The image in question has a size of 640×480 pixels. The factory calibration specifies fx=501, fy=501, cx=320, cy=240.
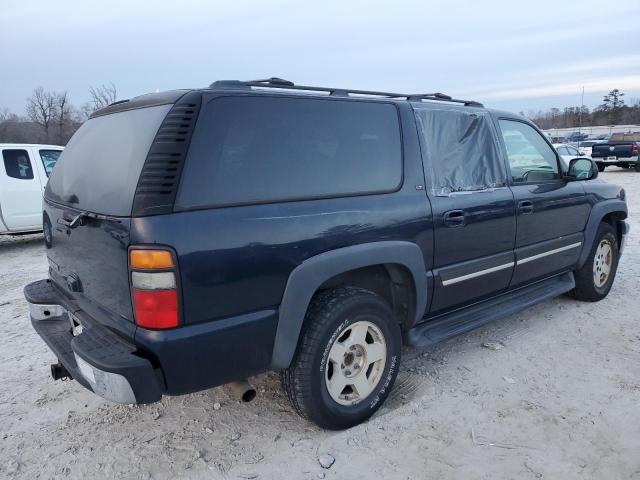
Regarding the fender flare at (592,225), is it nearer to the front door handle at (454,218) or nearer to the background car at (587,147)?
the front door handle at (454,218)

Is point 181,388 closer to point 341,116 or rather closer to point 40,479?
point 40,479

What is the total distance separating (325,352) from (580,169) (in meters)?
3.04

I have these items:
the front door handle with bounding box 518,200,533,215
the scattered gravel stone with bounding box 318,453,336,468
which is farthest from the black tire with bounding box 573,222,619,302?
the scattered gravel stone with bounding box 318,453,336,468

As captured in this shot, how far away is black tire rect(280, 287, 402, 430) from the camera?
263 centimetres

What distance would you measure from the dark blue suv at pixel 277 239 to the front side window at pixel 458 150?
0.04ft

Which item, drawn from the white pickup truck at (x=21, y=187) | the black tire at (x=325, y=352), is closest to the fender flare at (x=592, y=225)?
the black tire at (x=325, y=352)

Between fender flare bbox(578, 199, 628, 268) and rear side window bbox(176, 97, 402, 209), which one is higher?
rear side window bbox(176, 97, 402, 209)

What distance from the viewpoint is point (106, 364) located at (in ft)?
7.26

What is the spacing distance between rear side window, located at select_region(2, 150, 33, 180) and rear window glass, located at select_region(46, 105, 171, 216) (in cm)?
622

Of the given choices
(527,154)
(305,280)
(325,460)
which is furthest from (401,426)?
(527,154)

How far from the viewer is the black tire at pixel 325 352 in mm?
2635

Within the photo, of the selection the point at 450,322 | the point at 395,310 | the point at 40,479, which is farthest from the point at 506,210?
the point at 40,479

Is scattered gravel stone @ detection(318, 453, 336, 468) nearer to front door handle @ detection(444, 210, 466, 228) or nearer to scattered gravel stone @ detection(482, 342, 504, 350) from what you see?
front door handle @ detection(444, 210, 466, 228)

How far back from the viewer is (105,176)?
8.32 feet
